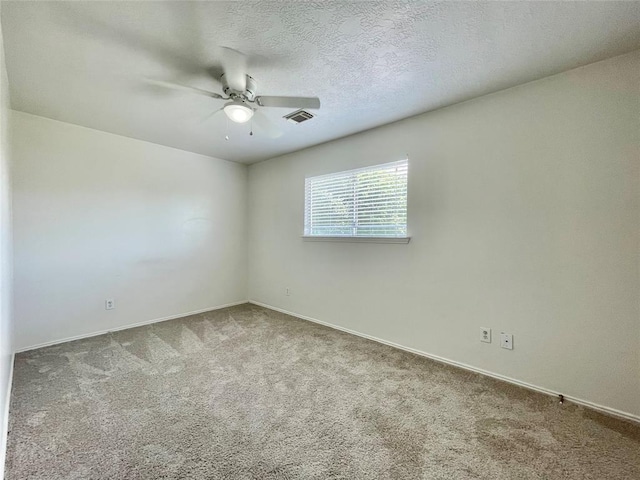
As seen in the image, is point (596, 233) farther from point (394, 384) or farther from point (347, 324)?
point (347, 324)

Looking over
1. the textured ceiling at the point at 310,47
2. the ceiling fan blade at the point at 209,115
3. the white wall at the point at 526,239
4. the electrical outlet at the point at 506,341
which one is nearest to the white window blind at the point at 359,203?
the white wall at the point at 526,239

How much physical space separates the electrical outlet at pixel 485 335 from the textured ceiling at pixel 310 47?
1.96m

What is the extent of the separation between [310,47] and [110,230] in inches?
121

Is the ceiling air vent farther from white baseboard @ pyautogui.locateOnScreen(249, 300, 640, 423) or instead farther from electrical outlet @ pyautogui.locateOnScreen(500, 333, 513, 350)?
electrical outlet @ pyautogui.locateOnScreen(500, 333, 513, 350)

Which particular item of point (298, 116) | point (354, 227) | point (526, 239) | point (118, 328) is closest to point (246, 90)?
point (298, 116)

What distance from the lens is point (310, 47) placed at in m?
1.71

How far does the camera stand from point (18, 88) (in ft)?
7.18

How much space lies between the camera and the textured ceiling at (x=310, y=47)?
4.72ft

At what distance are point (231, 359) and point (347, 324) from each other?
1386 mm

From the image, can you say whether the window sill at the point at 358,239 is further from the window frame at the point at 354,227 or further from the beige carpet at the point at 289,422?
the beige carpet at the point at 289,422

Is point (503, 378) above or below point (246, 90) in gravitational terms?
below

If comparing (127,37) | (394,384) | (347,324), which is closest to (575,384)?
(394,384)

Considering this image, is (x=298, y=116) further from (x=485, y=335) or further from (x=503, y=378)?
(x=503, y=378)

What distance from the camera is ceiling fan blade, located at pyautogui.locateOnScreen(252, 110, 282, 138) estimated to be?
2693mm
